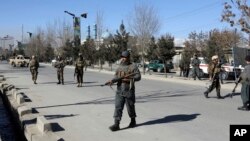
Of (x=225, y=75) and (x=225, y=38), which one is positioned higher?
(x=225, y=38)

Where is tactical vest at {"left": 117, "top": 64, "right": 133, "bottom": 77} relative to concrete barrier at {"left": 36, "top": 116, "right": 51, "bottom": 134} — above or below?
above

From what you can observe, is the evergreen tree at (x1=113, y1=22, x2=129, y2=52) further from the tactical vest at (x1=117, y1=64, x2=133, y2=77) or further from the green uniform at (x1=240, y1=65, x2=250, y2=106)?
the tactical vest at (x1=117, y1=64, x2=133, y2=77)

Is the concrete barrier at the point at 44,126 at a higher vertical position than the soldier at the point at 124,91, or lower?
lower

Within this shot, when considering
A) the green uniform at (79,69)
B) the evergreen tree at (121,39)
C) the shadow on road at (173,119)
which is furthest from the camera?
the evergreen tree at (121,39)

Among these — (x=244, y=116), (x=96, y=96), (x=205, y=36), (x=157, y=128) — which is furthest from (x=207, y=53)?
(x=205, y=36)

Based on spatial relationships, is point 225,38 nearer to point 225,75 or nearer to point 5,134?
point 225,75

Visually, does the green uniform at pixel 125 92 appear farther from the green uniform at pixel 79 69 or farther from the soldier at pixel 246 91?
the green uniform at pixel 79 69

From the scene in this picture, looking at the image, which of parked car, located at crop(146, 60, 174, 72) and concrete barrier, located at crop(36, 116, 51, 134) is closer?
concrete barrier, located at crop(36, 116, 51, 134)

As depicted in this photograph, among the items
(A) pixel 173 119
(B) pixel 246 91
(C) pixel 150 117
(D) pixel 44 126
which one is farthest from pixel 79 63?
(D) pixel 44 126

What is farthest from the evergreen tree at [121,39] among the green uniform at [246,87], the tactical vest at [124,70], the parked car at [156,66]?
the tactical vest at [124,70]

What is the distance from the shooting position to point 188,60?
38.1 meters

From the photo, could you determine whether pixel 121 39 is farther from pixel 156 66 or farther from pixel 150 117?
pixel 150 117

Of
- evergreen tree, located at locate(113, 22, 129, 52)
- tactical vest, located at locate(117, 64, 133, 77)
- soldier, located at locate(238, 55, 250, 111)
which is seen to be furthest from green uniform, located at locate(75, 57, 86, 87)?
evergreen tree, located at locate(113, 22, 129, 52)

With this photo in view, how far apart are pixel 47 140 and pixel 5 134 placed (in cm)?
452
